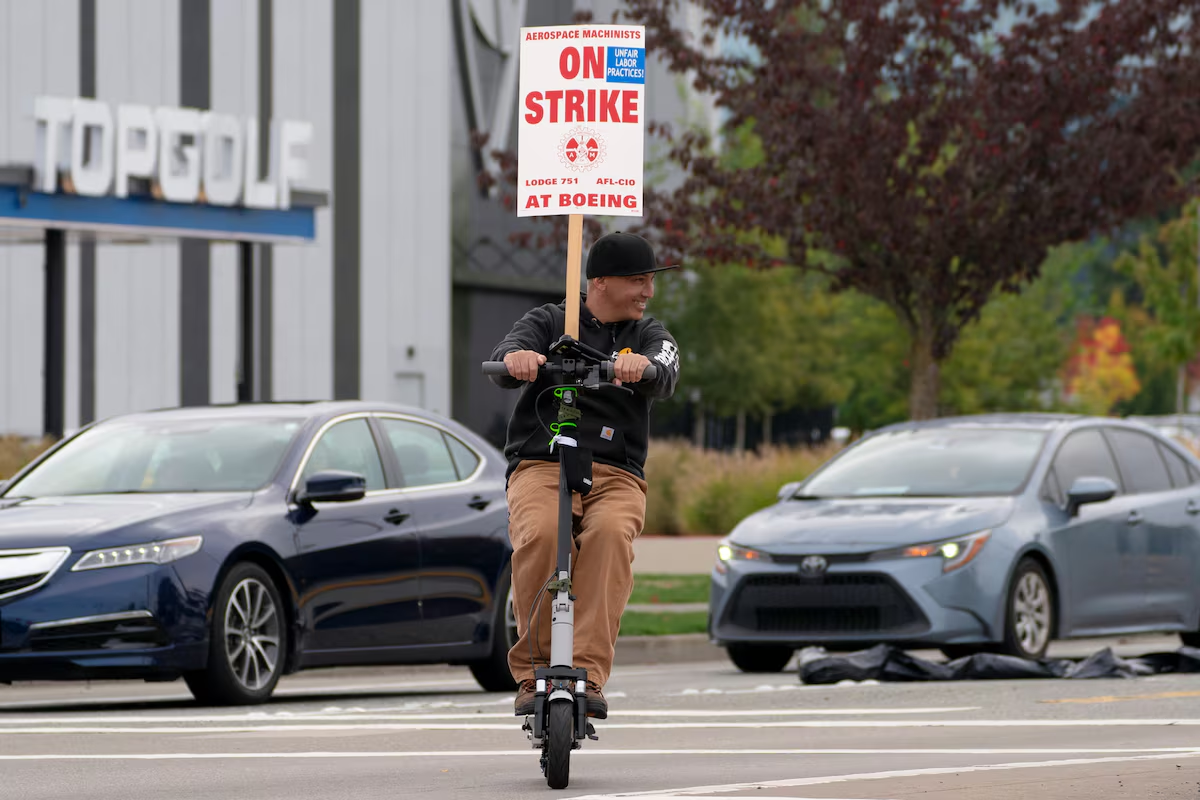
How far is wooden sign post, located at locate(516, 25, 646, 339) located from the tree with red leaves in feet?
41.7

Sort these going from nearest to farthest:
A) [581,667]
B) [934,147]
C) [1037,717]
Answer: [581,667], [1037,717], [934,147]

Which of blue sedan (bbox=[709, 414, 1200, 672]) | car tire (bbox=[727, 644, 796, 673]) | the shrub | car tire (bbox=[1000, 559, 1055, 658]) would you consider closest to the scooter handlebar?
blue sedan (bbox=[709, 414, 1200, 672])

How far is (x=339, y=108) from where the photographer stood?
3994 centimetres

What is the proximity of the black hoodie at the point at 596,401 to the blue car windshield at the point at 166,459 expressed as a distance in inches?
168

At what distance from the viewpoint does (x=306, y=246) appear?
3916 centimetres

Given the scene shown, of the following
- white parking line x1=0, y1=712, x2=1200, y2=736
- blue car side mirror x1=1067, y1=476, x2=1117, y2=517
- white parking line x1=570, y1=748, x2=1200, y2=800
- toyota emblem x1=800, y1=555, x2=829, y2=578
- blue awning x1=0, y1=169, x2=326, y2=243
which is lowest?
white parking line x1=0, y1=712, x2=1200, y2=736

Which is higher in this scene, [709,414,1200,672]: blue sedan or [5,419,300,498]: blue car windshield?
[5,419,300,498]: blue car windshield

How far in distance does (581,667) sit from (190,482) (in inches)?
194

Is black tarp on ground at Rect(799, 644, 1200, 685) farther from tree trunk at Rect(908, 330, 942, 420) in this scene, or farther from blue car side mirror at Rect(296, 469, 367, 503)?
tree trunk at Rect(908, 330, 942, 420)

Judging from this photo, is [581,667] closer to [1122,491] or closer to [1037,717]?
[1037,717]

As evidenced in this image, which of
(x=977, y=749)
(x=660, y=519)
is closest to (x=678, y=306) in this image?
(x=660, y=519)

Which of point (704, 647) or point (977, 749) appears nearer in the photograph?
point (977, 749)

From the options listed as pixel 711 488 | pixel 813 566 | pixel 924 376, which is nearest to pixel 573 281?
pixel 813 566

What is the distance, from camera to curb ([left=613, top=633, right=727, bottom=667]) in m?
15.9
